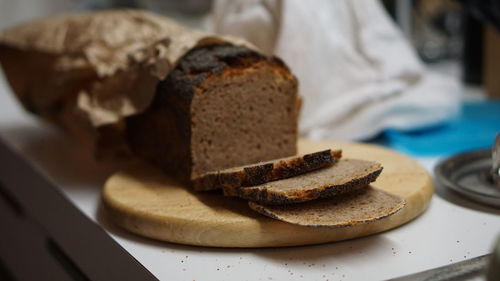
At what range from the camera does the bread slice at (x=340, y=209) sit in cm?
95

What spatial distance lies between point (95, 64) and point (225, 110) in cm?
48

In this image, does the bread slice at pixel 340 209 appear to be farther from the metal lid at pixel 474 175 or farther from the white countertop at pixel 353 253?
the metal lid at pixel 474 175

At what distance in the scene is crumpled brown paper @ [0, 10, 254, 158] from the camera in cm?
137

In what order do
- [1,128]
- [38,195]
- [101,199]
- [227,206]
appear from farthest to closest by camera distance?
1. [1,128]
2. [38,195]
3. [101,199]
4. [227,206]

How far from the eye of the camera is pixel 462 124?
1.87 m

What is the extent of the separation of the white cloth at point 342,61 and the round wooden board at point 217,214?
42 cm

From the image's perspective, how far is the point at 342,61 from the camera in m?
1.77

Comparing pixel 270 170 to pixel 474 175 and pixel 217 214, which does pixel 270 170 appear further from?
pixel 474 175

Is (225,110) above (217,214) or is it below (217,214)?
above

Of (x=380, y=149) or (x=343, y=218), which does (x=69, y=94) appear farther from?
(x=343, y=218)

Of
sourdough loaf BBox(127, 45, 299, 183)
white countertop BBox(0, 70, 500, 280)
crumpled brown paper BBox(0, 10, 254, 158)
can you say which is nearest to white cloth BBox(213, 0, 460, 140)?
crumpled brown paper BBox(0, 10, 254, 158)

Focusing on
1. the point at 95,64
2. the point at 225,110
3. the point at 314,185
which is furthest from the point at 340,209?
the point at 95,64

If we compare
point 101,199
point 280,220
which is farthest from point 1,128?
point 280,220

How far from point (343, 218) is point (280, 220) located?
101 millimetres
